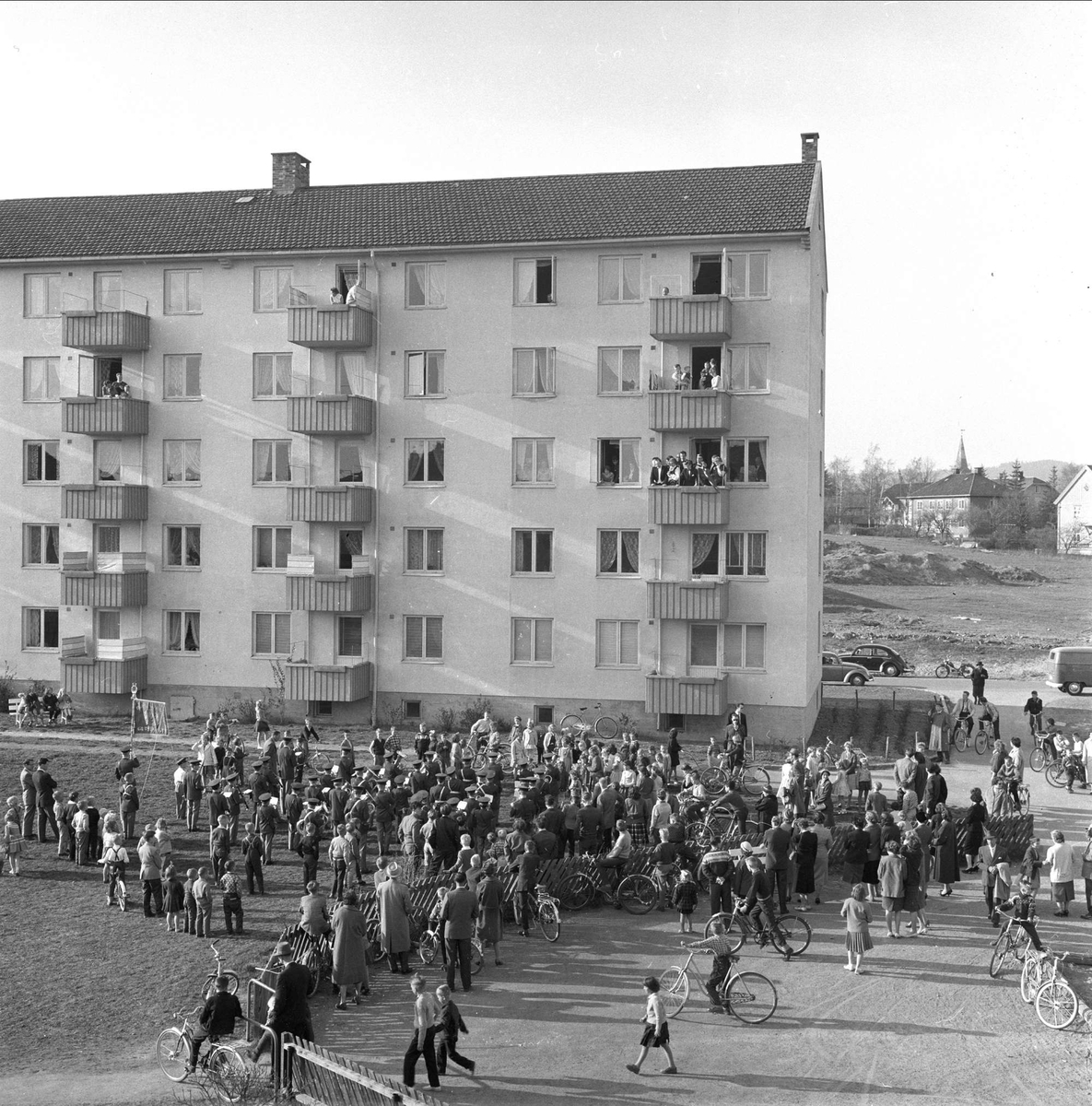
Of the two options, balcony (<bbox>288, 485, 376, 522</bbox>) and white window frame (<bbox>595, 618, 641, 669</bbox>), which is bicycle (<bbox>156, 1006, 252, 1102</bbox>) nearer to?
white window frame (<bbox>595, 618, 641, 669</bbox>)

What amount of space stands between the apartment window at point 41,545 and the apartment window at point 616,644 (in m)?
19.5

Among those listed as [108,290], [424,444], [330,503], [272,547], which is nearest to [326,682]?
[272,547]

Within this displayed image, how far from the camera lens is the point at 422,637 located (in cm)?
4078

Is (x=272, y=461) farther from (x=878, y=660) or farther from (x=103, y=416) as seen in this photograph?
(x=878, y=660)

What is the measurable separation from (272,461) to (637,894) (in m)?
24.4

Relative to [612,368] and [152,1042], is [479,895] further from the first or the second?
[612,368]

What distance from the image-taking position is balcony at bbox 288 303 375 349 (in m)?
39.8

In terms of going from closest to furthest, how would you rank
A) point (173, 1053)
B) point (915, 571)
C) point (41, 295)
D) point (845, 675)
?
point (173, 1053) < point (41, 295) < point (845, 675) < point (915, 571)

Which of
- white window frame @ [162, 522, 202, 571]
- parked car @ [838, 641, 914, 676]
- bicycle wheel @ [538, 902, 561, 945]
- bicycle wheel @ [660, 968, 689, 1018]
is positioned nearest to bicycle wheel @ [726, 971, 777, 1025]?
bicycle wheel @ [660, 968, 689, 1018]

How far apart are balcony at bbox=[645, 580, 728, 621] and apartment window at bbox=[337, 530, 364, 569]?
32.8ft

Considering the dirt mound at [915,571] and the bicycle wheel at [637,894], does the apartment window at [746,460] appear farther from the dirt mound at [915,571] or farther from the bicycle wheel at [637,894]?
the dirt mound at [915,571]

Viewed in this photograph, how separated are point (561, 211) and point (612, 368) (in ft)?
18.2

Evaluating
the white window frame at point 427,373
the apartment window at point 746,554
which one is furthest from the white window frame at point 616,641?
the white window frame at point 427,373

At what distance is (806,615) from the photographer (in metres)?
38.0
